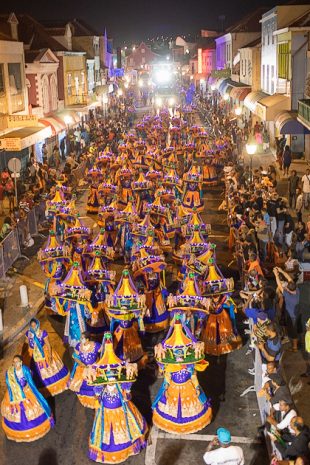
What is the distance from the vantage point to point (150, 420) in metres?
8.71

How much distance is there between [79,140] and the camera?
3541 centimetres

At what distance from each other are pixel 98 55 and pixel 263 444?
1810 inches

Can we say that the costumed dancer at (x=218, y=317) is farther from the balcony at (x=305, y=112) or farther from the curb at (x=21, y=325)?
the balcony at (x=305, y=112)

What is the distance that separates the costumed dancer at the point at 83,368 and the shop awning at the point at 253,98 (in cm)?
2532

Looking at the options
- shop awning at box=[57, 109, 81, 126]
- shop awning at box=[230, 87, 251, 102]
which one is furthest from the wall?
shop awning at box=[230, 87, 251, 102]

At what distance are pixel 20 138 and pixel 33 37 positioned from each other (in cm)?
1306

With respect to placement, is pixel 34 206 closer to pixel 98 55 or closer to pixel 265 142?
pixel 265 142

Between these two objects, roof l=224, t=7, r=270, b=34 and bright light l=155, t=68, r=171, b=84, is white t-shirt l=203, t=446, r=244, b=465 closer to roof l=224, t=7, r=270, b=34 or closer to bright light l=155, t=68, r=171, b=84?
roof l=224, t=7, r=270, b=34

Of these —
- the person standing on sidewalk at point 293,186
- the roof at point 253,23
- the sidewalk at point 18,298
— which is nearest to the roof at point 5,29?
the sidewalk at point 18,298

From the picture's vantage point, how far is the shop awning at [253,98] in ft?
107

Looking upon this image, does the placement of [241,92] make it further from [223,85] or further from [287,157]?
[287,157]

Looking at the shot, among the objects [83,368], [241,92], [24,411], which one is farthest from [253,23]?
[24,411]

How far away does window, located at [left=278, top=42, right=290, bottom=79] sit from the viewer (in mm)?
26089

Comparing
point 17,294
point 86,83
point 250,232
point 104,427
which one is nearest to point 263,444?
point 104,427
